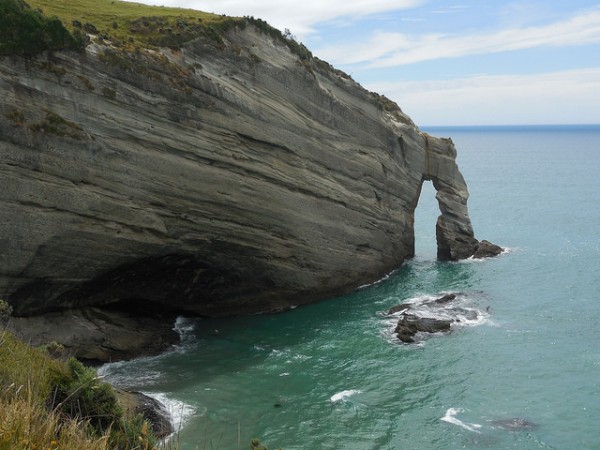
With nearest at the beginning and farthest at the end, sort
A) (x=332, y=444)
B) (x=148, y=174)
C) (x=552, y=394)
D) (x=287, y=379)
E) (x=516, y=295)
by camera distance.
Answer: (x=332, y=444) < (x=552, y=394) < (x=287, y=379) < (x=148, y=174) < (x=516, y=295)

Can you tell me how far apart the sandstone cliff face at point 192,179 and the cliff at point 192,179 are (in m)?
0.08

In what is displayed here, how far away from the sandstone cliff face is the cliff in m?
0.08

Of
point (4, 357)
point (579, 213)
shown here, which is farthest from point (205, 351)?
point (579, 213)

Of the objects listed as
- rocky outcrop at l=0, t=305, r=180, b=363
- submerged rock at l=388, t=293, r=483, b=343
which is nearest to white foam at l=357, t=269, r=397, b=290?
submerged rock at l=388, t=293, r=483, b=343

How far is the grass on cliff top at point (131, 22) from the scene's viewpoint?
119 feet

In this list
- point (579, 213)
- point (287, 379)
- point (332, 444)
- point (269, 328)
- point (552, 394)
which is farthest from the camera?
point (579, 213)

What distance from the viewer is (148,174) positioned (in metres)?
35.1

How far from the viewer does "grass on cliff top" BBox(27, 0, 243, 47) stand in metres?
36.2

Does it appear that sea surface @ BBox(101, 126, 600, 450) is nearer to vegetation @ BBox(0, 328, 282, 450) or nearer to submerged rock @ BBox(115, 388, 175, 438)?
submerged rock @ BBox(115, 388, 175, 438)

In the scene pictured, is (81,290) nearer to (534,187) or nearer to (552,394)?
Result: (552,394)

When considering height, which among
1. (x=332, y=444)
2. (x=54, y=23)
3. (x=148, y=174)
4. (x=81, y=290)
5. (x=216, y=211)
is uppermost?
(x=54, y=23)

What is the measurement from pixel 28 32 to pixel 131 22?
8.80 meters

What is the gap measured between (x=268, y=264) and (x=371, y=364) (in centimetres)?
1120

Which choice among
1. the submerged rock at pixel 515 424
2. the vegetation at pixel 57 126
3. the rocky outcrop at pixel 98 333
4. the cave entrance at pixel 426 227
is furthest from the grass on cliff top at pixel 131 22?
the submerged rock at pixel 515 424
